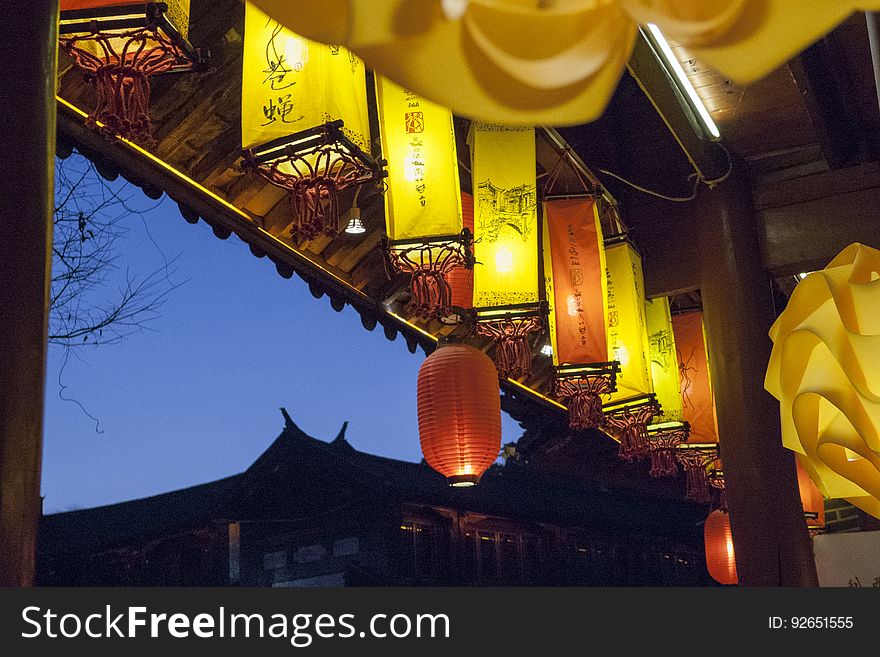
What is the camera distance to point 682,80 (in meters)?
5.59

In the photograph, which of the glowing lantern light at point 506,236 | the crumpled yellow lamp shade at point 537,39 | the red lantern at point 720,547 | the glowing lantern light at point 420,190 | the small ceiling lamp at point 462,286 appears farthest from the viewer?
the red lantern at point 720,547

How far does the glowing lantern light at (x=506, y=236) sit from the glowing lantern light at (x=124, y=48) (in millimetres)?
2679

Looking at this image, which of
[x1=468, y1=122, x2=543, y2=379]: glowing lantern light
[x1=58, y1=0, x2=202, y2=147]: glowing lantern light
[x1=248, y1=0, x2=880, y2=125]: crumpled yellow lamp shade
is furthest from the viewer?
[x1=468, y1=122, x2=543, y2=379]: glowing lantern light

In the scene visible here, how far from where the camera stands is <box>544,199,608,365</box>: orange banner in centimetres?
668

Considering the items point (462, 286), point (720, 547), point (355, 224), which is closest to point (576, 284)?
point (462, 286)

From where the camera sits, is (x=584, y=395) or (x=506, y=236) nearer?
(x=506, y=236)

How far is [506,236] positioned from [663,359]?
288 centimetres

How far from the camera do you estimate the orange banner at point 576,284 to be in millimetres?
6676

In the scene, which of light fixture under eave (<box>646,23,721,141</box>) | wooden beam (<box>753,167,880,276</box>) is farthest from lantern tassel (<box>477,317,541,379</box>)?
wooden beam (<box>753,167,880,276</box>)

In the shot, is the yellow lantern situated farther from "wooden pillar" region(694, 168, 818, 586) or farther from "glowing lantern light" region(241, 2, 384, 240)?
"glowing lantern light" region(241, 2, 384, 240)

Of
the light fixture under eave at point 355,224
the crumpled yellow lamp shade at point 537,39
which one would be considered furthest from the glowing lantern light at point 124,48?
the light fixture under eave at point 355,224

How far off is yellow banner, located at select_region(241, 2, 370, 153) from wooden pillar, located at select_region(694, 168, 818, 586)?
3.54 meters

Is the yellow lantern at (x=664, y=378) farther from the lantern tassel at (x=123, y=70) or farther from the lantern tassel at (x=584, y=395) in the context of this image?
the lantern tassel at (x=123, y=70)

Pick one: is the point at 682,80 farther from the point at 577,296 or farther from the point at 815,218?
the point at 815,218
